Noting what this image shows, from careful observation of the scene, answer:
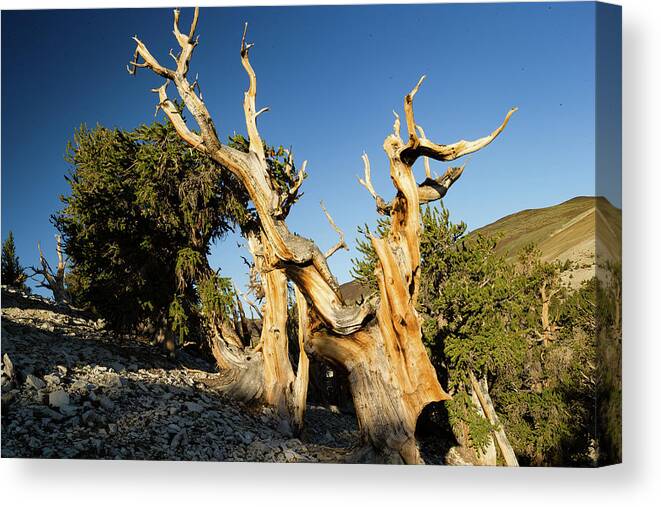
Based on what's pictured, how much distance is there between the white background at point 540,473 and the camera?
4.83m

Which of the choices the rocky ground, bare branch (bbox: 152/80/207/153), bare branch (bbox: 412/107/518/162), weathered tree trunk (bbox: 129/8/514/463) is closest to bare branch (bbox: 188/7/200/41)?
weathered tree trunk (bbox: 129/8/514/463)

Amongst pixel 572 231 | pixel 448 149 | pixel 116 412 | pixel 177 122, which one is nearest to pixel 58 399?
pixel 116 412

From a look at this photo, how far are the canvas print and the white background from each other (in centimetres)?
13

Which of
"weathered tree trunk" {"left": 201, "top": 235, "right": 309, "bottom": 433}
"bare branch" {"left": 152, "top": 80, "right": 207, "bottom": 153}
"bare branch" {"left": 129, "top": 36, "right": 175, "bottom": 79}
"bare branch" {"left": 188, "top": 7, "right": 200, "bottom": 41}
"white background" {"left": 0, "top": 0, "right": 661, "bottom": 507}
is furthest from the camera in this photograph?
"weathered tree trunk" {"left": 201, "top": 235, "right": 309, "bottom": 433}

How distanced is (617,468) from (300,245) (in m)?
3.14

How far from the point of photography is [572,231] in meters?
8.12

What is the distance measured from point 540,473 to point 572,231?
12.7ft

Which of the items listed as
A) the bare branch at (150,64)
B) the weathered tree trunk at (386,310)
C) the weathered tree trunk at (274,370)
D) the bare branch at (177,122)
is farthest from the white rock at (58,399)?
the bare branch at (150,64)

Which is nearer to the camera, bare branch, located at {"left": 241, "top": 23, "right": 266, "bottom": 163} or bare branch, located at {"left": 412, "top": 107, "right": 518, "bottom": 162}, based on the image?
bare branch, located at {"left": 412, "top": 107, "right": 518, "bottom": 162}

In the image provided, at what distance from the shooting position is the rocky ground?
5.54 m

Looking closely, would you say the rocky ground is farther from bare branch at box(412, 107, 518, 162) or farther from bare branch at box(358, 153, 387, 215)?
bare branch at box(412, 107, 518, 162)

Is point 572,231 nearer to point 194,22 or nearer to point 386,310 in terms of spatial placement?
point 386,310

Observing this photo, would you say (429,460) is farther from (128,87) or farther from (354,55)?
(128,87)

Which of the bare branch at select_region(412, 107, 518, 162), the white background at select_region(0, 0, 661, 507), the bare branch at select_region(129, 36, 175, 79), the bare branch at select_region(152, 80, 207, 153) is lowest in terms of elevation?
the white background at select_region(0, 0, 661, 507)
